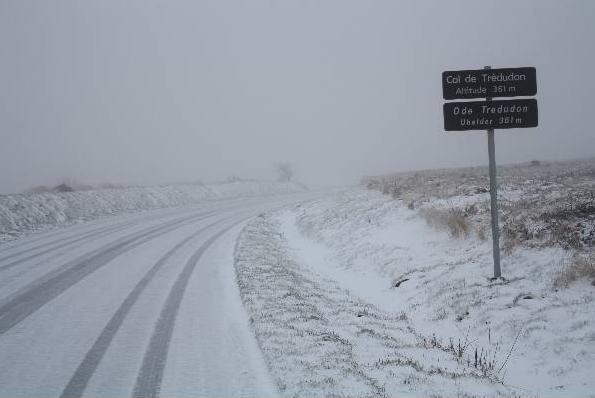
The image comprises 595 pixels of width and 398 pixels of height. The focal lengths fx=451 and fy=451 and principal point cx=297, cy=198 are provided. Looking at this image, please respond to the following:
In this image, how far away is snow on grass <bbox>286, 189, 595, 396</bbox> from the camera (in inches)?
272

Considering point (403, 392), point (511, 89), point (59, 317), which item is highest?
point (511, 89)

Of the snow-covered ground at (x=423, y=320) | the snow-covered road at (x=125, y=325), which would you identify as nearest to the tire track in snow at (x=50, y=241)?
the snow-covered road at (x=125, y=325)

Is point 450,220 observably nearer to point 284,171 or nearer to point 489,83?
point 489,83

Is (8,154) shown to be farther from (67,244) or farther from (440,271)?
(440,271)

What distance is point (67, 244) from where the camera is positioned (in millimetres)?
16453

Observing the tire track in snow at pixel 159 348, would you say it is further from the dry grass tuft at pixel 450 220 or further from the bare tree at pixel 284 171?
the bare tree at pixel 284 171

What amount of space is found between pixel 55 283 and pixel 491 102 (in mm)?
10953

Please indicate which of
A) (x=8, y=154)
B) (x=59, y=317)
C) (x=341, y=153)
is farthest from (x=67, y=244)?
(x=341, y=153)

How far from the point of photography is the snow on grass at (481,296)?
6.91 meters

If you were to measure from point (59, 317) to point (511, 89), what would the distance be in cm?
1034

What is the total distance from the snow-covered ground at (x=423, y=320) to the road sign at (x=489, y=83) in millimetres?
3545

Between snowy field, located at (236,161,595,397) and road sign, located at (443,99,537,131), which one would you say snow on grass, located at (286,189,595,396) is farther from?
road sign, located at (443,99,537,131)

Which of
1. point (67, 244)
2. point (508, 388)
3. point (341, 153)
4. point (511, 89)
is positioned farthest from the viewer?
point (341, 153)

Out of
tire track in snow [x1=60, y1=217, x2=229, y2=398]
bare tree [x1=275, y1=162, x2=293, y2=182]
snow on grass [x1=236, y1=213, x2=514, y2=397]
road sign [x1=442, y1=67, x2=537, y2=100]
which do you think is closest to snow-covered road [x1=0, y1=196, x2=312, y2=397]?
tire track in snow [x1=60, y1=217, x2=229, y2=398]
